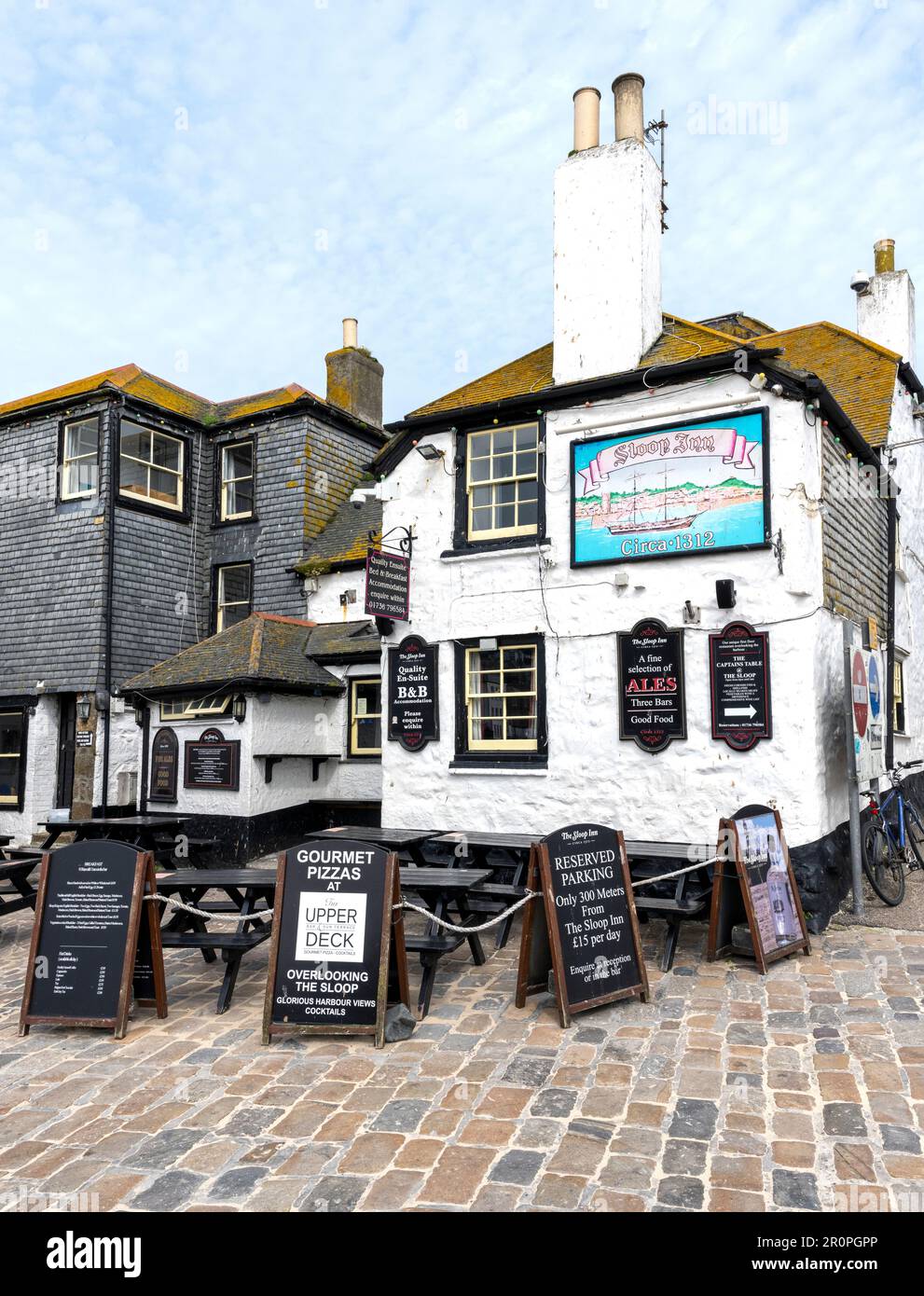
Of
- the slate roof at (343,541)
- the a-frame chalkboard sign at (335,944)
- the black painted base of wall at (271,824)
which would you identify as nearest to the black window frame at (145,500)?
the slate roof at (343,541)

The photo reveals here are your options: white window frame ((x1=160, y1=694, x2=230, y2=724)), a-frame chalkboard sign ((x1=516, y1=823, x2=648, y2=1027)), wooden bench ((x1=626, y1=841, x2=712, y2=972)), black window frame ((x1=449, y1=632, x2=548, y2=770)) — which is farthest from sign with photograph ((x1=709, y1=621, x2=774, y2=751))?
white window frame ((x1=160, y1=694, x2=230, y2=724))

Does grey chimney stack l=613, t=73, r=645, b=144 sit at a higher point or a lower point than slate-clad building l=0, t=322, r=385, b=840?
higher

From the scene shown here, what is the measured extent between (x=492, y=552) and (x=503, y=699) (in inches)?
68.1

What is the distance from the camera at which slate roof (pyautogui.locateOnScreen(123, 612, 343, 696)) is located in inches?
526

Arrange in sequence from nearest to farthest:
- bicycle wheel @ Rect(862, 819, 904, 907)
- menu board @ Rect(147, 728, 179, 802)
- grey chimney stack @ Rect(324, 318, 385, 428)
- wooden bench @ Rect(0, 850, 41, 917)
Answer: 1. wooden bench @ Rect(0, 850, 41, 917)
2. bicycle wheel @ Rect(862, 819, 904, 907)
3. menu board @ Rect(147, 728, 179, 802)
4. grey chimney stack @ Rect(324, 318, 385, 428)

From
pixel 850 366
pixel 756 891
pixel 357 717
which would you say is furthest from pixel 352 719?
pixel 850 366

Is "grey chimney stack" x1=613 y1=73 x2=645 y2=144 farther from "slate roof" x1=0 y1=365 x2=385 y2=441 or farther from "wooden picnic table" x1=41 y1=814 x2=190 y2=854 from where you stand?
"wooden picnic table" x1=41 y1=814 x2=190 y2=854

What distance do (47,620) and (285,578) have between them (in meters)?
4.40

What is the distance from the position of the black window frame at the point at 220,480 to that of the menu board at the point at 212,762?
17.1ft

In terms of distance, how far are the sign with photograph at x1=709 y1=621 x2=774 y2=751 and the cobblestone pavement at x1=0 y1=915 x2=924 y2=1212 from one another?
8.85ft

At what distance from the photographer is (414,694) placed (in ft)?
35.6

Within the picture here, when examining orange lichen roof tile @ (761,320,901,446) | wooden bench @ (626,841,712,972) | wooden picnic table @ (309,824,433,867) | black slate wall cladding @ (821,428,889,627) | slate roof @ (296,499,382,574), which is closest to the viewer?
wooden bench @ (626,841,712,972)

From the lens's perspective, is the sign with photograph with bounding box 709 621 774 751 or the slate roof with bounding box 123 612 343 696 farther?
the slate roof with bounding box 123 612 343 696

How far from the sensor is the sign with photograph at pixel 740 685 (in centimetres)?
891
